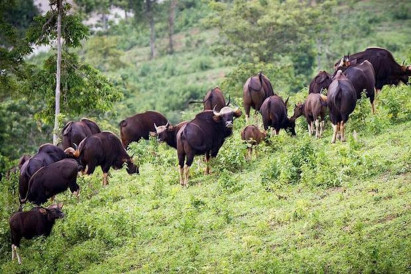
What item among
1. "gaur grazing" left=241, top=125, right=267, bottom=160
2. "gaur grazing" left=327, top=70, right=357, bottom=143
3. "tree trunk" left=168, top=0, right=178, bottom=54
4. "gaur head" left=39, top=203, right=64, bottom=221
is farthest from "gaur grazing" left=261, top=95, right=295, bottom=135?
"tree trunk" left=168, top=0, right=178, bottom=54

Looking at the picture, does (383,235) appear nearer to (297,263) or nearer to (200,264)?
(297,263)

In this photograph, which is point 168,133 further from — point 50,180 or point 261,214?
point 261,214

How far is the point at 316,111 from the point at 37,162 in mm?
7610

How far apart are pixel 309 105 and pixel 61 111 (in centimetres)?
973

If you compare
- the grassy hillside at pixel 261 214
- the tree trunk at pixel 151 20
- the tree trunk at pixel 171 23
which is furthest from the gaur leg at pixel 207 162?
the tree trunk at pixel 171 23

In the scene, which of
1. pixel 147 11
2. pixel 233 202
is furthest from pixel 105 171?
pixel 147 11

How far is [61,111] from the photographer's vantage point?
25016mm

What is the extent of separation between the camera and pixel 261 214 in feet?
49.2

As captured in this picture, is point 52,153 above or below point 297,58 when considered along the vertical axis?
above

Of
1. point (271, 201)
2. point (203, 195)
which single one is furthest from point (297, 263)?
point (203, 195)

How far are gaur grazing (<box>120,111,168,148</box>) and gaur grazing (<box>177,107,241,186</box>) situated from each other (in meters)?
4.59

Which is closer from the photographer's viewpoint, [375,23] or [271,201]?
[271,201]

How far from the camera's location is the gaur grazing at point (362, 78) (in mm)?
19500

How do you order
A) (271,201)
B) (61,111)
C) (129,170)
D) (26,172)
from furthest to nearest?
(61,111)
(129,170)
(26,172)
(271,201)
